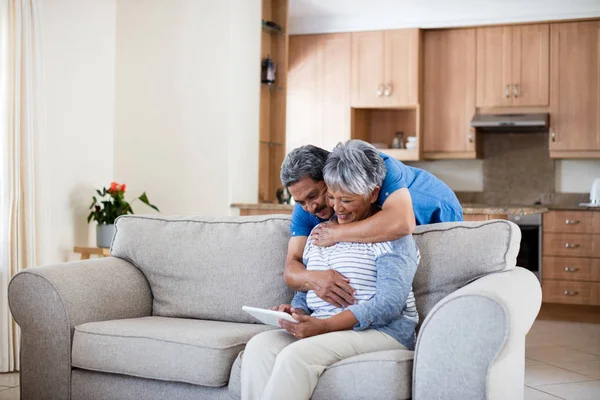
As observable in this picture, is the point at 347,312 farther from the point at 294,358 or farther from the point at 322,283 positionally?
the point at 294,358

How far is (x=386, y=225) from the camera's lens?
93.3 inches

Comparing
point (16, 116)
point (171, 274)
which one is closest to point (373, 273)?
point (171, 274)

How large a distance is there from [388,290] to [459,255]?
0.40 m

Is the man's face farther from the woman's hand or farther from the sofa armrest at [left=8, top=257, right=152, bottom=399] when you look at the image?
the sofa armrest at [left=8, top=257, right=152, bottom=399]

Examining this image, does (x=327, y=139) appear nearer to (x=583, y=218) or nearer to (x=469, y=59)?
(x=469, y=59)

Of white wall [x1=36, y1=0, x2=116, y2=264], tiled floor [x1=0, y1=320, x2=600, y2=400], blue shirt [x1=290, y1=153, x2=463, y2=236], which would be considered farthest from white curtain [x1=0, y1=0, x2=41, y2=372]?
blue shirt [x1=290, y1=153, x2=463, y2=236]

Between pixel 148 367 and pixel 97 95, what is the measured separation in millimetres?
2864

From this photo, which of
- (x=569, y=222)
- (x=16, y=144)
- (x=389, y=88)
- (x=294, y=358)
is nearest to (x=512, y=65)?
(x=389, y=88)

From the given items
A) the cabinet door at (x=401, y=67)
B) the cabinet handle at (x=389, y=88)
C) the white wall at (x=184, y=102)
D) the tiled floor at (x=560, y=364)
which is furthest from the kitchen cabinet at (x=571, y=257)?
the white wall at (x=184, y=102)

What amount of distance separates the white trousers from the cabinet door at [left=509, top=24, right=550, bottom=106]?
4744mm

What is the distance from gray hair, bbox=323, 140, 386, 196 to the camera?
2355 mm

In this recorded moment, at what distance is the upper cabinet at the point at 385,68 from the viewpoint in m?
6.81

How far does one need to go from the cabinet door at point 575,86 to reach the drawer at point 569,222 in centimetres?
66

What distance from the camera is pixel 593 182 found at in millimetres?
6688
